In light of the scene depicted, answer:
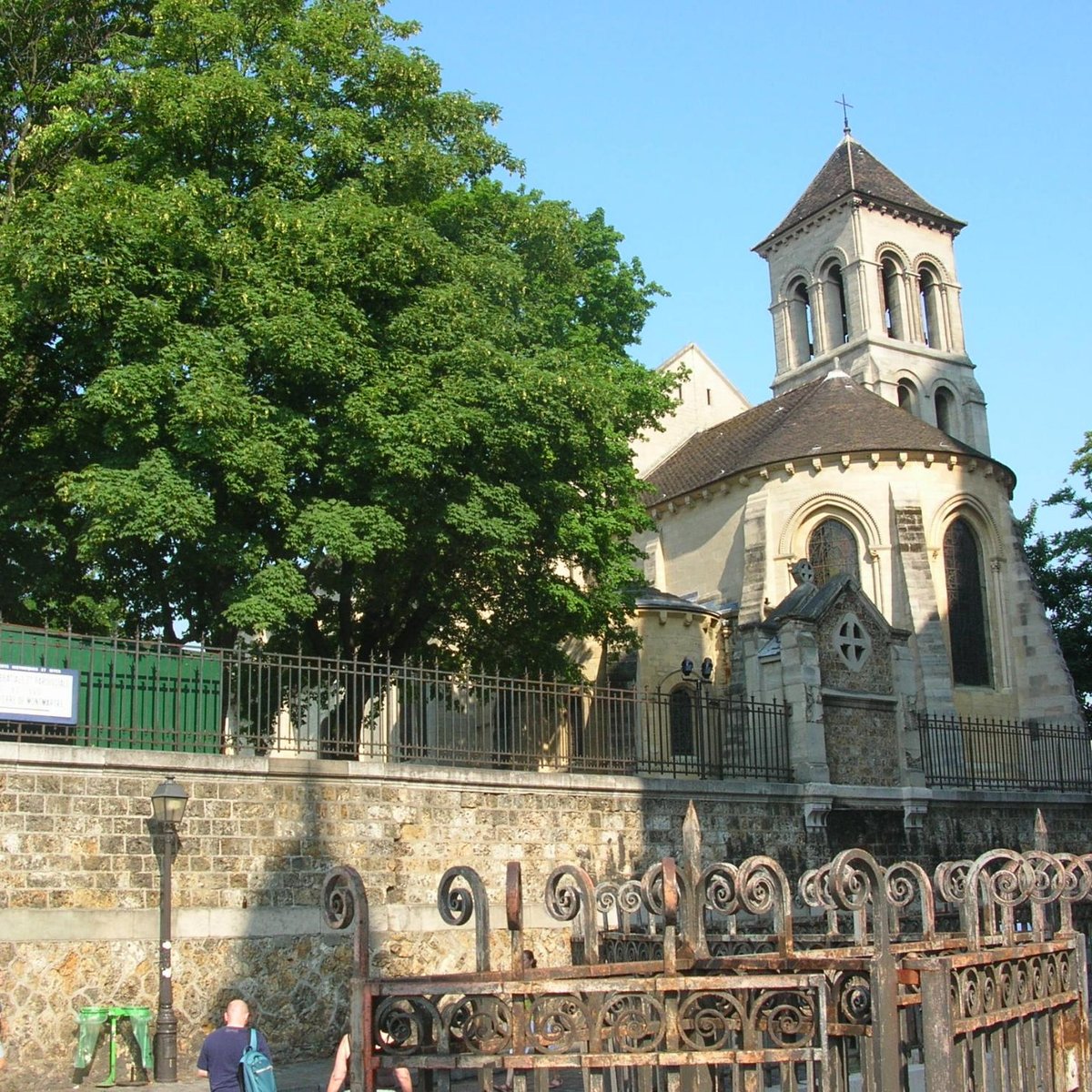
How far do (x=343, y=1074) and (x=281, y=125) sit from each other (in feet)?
49.8

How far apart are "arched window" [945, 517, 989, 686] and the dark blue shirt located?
24950 mm

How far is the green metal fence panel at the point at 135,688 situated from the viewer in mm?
12820

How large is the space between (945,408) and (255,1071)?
1637 inches

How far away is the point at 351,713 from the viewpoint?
49.6ft

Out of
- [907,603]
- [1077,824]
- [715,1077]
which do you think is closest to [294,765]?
[715,1077]

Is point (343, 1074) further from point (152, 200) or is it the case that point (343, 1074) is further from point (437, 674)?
point (152, 200)

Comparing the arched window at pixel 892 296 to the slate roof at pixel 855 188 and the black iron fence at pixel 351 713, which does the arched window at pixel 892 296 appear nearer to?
the slate roof at pixel 855 188

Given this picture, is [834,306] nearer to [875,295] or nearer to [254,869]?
[875,295]

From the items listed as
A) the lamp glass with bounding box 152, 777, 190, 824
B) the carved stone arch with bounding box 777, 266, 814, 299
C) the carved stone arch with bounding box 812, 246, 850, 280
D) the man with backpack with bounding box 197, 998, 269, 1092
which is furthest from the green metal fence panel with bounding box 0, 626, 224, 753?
the carved stone arch with bounding box 777, 266, 814, 299

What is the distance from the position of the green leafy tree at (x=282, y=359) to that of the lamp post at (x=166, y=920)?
14.0 feet

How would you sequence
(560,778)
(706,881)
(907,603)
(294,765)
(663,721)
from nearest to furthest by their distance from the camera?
(706,881) < (294,765) < (560,778) < (663,721) < (907,603)

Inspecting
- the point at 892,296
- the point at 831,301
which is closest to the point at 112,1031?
the point at 831,301

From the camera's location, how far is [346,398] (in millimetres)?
17297

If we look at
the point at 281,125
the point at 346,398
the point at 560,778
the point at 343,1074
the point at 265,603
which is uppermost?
the point at 281,125
